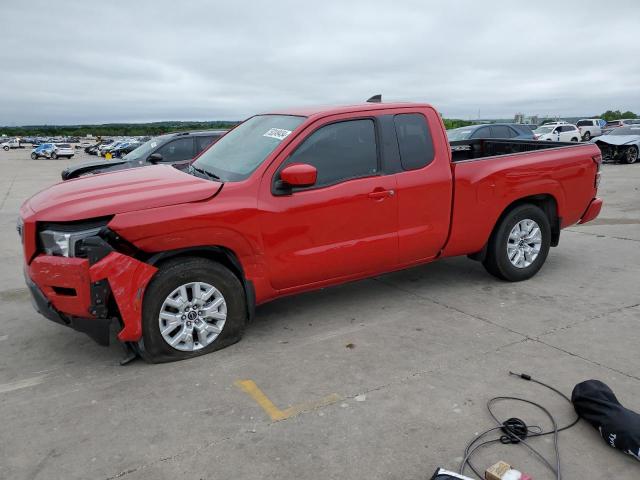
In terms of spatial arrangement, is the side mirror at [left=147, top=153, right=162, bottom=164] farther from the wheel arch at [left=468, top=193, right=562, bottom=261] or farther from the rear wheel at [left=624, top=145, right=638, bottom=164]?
the rear wheel at [left=624, top=145, right=638, bottom=164]

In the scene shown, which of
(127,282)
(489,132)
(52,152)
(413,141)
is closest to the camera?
(127,282)

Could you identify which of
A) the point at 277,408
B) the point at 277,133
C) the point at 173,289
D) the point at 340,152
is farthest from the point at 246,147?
the point at 277,408

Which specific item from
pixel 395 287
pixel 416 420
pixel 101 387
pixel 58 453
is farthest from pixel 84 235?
pixel 395 287

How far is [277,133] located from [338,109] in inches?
23.0

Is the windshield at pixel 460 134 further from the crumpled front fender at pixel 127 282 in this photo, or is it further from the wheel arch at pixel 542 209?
the crumpled front fender at pixel 127 282

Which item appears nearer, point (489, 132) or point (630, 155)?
point (489, 132)

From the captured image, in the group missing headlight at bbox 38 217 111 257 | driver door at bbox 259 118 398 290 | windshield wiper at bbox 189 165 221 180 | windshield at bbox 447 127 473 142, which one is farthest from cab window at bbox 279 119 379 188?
windshield at bbox 447 127 473 142

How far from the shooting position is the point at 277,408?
→ 345cm

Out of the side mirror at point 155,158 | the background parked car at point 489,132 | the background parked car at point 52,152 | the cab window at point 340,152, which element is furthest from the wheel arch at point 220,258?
the background parked car at point 52,152

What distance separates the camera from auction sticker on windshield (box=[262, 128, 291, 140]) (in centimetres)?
454

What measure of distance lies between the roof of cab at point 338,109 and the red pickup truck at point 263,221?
0.02 m

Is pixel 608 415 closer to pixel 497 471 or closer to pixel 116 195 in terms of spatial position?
pixel 497 471

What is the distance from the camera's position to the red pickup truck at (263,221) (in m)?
3.83

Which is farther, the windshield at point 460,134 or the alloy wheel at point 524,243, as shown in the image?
the windshield at point 460,134
